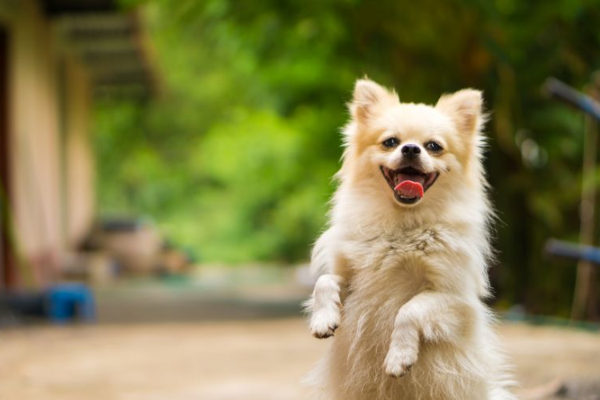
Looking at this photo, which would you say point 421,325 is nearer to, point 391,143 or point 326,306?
point 326,306

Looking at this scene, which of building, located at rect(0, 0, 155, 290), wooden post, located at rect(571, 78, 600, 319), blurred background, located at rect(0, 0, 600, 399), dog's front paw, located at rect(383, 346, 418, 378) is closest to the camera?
dog's front paw, located at rect(383, 346, 418, 378)

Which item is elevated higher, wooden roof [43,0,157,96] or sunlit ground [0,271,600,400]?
wooden roof [43,0,157,96]

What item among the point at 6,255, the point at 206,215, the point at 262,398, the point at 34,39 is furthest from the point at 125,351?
the point at 206,215

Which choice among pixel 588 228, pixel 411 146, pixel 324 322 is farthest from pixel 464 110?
pixel 588 228

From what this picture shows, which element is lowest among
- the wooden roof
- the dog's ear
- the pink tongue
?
the pink tongue

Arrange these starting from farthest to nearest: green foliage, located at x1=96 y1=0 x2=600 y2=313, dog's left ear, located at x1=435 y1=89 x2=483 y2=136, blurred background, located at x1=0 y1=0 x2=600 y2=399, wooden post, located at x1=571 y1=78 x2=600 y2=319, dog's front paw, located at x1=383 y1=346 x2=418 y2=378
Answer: green foliage, located at x1=96 y1=0 x2=600 y2=313, wooden post, located at x1=571 y1=78 x2=600 y2=319, blurred background, located at x1=0 y1=0 x2=600 y2=399, dog's left ear, located at x1=435 y1=89 x2=483 y2=136, dog's front paw, located at x1=383 y1=346 x2=418 y2=378

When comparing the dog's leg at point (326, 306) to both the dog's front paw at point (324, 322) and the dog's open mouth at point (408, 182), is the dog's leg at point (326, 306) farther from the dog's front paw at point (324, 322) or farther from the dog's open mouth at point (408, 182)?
the dog's open mouth at point (408, 182)

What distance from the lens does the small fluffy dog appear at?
9.93 ft

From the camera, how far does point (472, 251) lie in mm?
3123

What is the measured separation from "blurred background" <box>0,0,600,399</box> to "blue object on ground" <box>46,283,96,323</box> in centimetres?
2

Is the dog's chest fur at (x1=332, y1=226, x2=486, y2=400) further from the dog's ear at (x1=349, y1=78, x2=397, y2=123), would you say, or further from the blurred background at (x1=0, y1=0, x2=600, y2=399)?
the blurred background at (x1=0, y1=0, x2=600, y2=399)

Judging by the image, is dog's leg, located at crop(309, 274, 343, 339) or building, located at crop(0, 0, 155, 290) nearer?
dog's leg, located at crop(309, 274, 343, 339)

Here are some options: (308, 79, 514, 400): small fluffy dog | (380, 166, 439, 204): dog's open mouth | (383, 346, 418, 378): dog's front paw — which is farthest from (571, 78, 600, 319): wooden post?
(383, 346, 418, 378): dog's front paw

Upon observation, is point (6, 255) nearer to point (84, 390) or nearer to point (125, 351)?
point (125, 351)
